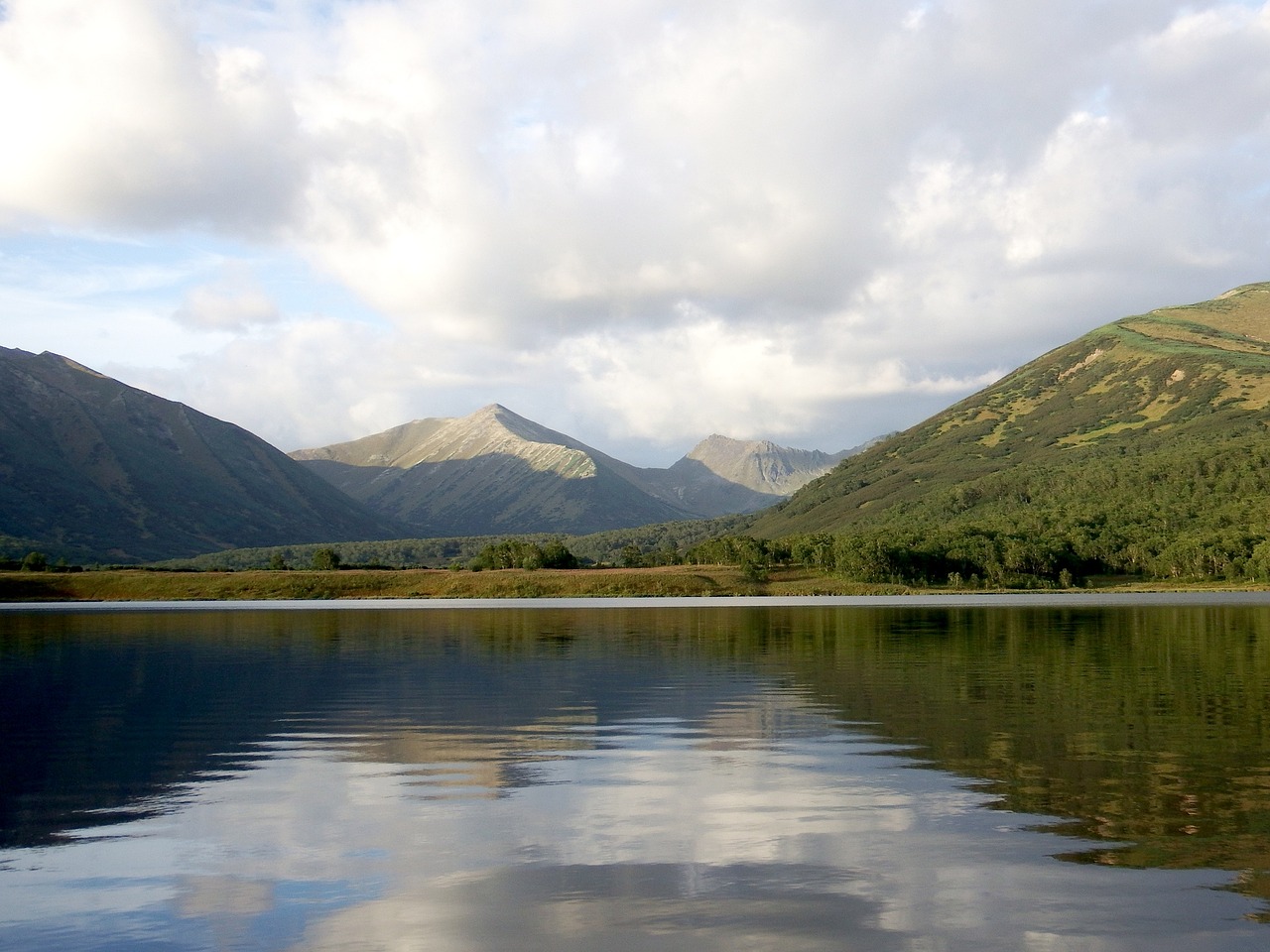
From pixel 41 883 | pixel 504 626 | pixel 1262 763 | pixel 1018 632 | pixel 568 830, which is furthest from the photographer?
pixel 504 626

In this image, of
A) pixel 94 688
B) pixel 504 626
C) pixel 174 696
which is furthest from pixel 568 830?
pixel 504 626

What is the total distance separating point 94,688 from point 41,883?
128ft

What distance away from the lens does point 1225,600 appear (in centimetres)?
15750

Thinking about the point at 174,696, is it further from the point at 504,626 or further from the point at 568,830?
the point at 504,626

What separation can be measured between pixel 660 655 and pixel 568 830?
4832cm

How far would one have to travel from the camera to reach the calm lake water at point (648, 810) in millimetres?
17141

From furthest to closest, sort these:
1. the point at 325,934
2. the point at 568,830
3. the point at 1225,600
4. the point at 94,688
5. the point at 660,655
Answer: the point at 1225,600, the point at 660,655, the point at 94,688, the point at 568,830, the point at 325,934

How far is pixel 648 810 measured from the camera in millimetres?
24766

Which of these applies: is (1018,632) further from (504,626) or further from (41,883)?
(41,883)

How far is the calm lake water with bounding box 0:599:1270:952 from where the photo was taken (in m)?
17.1

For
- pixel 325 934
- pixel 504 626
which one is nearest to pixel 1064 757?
pixel 325 934

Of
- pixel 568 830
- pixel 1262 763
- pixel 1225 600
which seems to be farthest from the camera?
pixel 1225 600

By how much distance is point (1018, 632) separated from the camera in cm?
8794

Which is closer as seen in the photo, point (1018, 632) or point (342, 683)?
point (342, 683)
